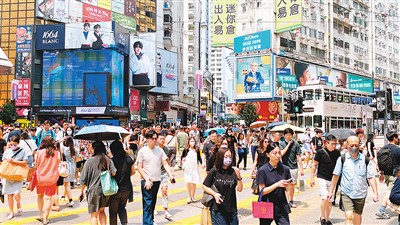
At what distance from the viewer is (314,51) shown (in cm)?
5966

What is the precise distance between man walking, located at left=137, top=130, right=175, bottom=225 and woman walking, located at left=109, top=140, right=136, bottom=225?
1.74 ft

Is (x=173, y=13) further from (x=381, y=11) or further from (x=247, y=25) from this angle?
(x=381, y=11)

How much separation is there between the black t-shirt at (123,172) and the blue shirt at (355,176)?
327 centimetres

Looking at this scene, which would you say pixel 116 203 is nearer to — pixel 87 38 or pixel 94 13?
pixel 87 38

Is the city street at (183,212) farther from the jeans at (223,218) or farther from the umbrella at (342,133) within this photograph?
the jeans at (223,218)

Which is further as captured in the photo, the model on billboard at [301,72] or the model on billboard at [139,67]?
the model on billboard at [301,72]

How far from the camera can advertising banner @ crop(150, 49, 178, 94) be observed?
57713 mm

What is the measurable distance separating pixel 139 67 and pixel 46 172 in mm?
43897

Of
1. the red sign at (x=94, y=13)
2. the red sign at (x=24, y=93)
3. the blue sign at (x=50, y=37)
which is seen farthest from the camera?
the red sign at (x=94, y=13)

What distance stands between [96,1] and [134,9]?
7257mm

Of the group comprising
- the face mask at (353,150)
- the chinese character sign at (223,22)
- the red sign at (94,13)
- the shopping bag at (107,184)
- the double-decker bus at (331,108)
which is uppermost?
the red sign at (94,13)

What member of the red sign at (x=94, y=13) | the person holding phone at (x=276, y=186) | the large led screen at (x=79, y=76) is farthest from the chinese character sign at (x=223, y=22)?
the person holding phone at (x=276, y=186)

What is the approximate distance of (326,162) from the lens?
8070 millimetres

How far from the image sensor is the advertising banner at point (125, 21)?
193ft
